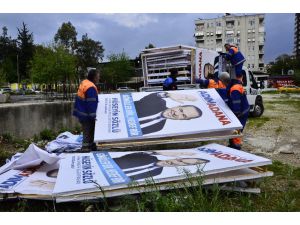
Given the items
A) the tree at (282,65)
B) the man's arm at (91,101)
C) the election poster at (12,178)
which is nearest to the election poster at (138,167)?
the election poster at (12,178)

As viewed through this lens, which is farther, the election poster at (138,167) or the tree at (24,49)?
the tree at (24,49)

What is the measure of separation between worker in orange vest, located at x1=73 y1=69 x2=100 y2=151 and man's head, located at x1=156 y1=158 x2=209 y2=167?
212 cm

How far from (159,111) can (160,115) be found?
0.61ft

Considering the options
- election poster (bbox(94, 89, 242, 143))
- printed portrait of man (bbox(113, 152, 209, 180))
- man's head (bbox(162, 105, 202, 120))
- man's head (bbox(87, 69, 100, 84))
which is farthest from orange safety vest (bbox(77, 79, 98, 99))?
printed portrait of man (bbox(113, 152, 209, 180))

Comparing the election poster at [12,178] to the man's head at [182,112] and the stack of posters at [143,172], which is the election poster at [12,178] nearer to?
the stack of posters at [143,172]

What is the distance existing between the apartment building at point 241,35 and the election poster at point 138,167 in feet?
261

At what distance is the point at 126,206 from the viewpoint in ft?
11.1

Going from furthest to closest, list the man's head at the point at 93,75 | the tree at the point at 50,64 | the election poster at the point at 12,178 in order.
Result: the tree at the point at 50,64 → the man's head at the point at 93,75 → the election poster at the point at 12,178

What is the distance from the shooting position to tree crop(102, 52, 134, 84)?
57953 mm

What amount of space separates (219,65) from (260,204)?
8.55 metres

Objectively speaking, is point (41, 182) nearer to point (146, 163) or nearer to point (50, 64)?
point (146, 163)

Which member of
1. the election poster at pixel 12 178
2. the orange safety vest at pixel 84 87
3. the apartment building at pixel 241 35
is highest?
the apartment building at pixel 241 35

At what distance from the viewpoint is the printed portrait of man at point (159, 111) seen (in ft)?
19.7

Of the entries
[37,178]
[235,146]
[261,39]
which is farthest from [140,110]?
[261,39]
